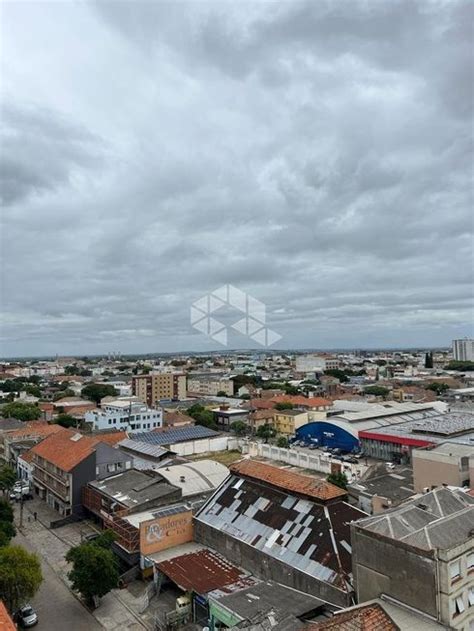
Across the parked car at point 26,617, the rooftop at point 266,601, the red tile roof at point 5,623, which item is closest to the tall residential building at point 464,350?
the rooftop at point 266,601

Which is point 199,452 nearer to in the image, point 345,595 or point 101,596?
point 101,596

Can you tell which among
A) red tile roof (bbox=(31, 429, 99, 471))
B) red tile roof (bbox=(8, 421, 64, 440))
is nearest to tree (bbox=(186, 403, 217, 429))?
red tile roof (bbox=(8, 421, 64, 440))

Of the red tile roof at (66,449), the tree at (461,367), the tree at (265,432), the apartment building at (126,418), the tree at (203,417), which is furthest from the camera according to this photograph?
the tree at (461,367)

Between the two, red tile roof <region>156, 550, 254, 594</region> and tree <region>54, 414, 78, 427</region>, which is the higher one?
tree <region>54, 414, 78, 427</region>

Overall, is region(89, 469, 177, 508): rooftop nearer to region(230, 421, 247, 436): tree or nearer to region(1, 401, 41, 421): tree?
region(230, 421, 247, 436): tree

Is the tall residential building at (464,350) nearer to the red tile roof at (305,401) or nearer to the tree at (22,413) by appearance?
the red tile roof at (305,401)

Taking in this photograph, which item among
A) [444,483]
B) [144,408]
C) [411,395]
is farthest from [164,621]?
[411,395]
